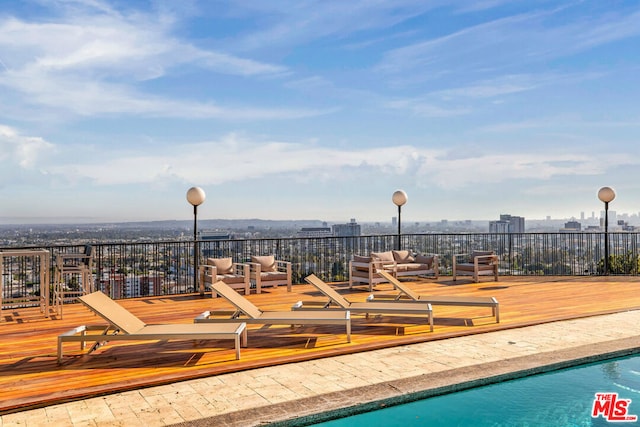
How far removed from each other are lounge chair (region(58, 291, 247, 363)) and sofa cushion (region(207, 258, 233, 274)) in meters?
4.22

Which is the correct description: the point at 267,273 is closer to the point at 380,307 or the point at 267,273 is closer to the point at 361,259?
the point at 361,259

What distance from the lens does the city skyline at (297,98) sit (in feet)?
40.8

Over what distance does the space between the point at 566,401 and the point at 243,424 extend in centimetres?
253

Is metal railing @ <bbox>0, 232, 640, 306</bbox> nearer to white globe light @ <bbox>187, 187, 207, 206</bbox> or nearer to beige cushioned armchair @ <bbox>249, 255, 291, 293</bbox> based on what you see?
beige cushioned armchair @ <bbox>249, 255, 291, 293</bbox>

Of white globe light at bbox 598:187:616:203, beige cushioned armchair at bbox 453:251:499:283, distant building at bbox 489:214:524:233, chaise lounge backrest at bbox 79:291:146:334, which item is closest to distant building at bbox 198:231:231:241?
beige cushioned armchair at bbox 453:251:499:283

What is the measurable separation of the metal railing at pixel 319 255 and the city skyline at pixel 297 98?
99cm

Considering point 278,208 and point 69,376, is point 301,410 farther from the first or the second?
point 278,208

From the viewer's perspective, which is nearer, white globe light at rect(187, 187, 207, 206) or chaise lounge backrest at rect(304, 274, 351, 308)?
chaise lounge backrest at rect(304, 274, 351, 308)

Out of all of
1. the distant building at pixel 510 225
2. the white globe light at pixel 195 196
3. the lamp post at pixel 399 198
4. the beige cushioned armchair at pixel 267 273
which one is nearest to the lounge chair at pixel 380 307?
the beige cushioned armchair at pixel 267 273

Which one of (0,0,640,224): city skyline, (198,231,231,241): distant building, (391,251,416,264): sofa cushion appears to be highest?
(0,0,640,224): city skyline

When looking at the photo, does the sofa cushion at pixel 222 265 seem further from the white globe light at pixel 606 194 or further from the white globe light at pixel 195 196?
the white globe light at pixel 606 194

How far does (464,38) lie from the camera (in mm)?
14797

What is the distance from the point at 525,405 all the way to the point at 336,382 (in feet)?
4.74

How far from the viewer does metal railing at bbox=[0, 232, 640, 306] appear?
370 inches
